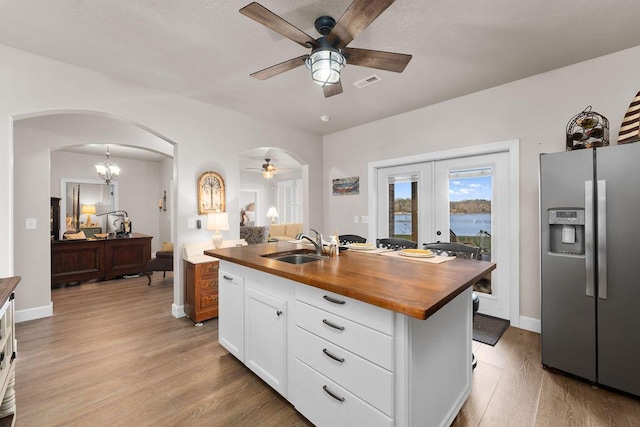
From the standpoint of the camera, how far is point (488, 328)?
2943mm

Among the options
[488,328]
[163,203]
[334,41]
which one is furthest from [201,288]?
[163,203]

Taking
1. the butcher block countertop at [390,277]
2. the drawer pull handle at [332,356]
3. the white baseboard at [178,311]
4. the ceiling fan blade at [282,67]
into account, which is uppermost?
the ceiling fan blade at [282,67]

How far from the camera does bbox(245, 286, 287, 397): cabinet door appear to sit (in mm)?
1776

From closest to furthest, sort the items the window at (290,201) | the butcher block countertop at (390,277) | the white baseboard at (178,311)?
the butcher block countertop at (390,277) < the white baseboard at (178,311) < the window at (290,201)

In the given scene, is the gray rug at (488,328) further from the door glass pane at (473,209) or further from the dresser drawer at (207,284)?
the dresser drawer at (207,284)

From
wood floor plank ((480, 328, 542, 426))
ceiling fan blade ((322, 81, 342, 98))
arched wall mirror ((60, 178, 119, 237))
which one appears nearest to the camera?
wood floor plank ((480, 328, 542, 426))

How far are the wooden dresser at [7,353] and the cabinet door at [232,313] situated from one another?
1.22 meters

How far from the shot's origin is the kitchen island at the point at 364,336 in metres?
1.19

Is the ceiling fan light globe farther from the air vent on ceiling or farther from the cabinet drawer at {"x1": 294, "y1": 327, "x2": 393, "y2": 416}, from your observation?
the cabinet drawer at {"x1": 294, "y1": 327, "x2": 393, "y2": 416}

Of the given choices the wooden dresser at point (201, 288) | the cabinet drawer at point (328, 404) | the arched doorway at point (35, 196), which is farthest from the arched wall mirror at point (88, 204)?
the cabinet drawer at point (328, 404)

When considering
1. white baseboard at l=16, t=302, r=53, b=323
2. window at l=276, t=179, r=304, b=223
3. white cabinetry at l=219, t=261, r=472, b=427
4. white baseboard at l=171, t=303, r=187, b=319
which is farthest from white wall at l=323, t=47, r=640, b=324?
window at l=276, t=179, r=304, b=223

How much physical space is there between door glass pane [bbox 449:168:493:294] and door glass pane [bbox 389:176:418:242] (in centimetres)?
49

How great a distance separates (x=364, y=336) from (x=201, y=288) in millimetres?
2429

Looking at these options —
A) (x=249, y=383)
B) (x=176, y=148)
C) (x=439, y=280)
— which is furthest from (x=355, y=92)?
(x=249, y=383)
